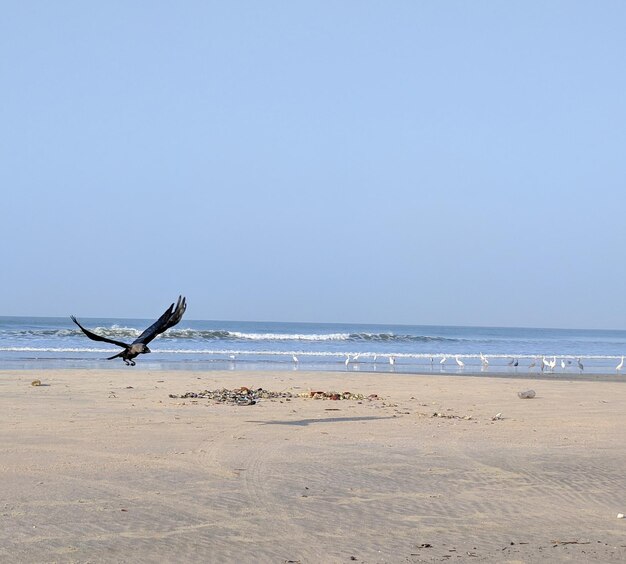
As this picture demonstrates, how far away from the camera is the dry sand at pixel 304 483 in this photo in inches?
244

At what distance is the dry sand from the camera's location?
6.20 metres

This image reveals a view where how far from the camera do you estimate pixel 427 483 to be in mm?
8539

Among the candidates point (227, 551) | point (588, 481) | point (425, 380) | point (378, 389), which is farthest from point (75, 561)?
point (425, 380)

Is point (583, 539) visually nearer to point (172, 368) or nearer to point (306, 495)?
point (306, 495)

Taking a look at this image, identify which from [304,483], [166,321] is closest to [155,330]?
[166,321]

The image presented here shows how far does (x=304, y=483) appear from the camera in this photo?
8.40 metres

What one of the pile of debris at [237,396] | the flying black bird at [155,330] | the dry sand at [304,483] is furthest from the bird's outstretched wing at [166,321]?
the pile of debris at [237,396]

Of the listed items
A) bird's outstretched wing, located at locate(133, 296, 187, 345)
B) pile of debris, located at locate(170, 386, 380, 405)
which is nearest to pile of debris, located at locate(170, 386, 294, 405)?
pile of debris, located at locate(170, 386, 380, 405)

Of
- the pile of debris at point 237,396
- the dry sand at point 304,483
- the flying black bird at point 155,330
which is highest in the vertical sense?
the flying black bird at point 155,330

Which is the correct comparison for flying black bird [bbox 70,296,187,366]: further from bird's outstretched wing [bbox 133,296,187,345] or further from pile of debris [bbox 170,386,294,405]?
pile of debris [bbox 170,386,294,405]

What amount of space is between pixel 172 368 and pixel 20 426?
15959 millimetres

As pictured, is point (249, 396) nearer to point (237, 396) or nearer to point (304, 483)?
point (237, 396)

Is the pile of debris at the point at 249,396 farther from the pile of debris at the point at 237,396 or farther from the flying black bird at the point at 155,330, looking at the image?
the flying black bird at the point at 155,330

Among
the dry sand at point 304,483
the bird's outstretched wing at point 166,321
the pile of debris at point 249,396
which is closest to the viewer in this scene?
the dry sand at point 304,483
